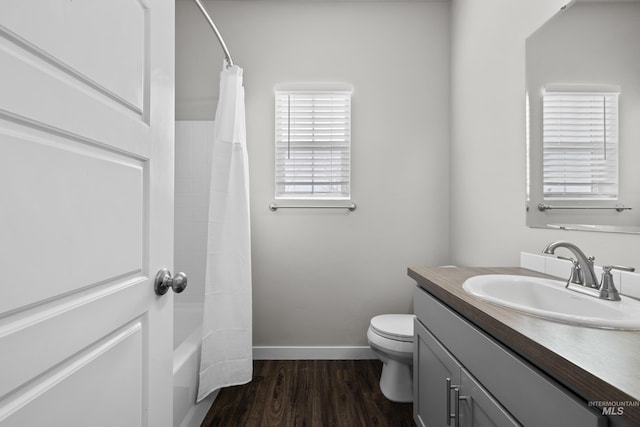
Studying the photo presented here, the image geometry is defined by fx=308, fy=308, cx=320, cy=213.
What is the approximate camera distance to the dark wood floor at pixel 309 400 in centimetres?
159

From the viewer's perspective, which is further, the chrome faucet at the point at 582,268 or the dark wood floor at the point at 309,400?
the dark wood floor at the point at 309,400

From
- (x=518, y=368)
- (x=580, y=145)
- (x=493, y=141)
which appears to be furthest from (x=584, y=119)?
(x=518, y=368)

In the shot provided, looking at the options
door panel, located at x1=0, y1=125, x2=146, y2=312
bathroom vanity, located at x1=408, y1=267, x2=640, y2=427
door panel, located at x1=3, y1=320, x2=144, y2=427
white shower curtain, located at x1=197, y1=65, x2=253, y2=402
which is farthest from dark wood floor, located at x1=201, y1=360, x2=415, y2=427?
door panel, located at x1=0, y1=125, x2=146, y2=312

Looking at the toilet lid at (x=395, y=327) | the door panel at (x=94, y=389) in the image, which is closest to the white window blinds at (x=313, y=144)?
the toilet lid at (x=395, y=327)

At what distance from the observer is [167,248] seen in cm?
90

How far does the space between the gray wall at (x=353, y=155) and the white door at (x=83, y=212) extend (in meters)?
1.36

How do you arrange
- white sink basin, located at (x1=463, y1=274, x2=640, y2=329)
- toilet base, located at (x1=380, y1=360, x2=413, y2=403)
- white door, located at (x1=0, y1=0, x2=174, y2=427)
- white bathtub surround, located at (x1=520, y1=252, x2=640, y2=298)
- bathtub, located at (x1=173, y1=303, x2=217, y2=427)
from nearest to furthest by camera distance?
white door, located at (x1=0, y1=0, x2=174, y2=427), white sink basin, located at (x1=463, y1=274, x2=640, y2=329), white bathtub surround, located at (x1=520, y1=252, x2=640, y2=298), bathtub, located at (x1=173, y1=303, x2=217, y2=427), toilet base, located at (x1=380, y1=360, x2=413, y2=403)

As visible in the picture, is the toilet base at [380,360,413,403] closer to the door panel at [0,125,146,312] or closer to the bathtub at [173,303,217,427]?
the bathtub at [173,303,217,427]

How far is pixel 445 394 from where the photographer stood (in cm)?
108

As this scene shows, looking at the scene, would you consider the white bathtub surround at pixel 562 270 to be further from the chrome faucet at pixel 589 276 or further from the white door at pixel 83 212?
the white door at pixel 83 212

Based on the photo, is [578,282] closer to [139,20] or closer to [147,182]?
[147,182]

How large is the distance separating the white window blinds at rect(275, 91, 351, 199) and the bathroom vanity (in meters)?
1.20

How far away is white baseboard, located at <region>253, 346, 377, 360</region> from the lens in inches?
87.4

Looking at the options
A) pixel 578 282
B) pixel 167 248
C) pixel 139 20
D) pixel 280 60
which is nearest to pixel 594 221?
pixel 578 282
